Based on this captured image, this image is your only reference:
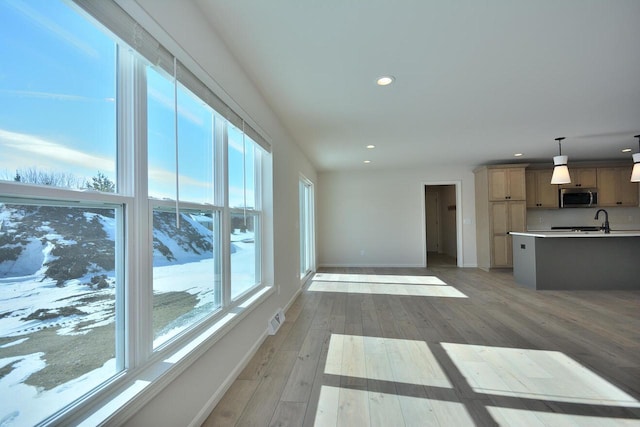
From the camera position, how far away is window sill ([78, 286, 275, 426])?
103 centimetres

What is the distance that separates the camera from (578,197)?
6.32 m

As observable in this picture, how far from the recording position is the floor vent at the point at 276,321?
2.95 metres

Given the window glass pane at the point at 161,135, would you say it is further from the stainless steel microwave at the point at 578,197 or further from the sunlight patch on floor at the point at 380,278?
the stainless steel microwave at the point at 578,197

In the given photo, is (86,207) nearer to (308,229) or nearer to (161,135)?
(161,135)

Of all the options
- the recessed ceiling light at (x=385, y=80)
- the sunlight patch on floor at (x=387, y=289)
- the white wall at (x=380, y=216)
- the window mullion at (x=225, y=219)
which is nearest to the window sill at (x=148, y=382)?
the window mullion at (x=225, y=219)

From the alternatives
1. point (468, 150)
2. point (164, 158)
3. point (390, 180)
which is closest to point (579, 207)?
point (468, 150)

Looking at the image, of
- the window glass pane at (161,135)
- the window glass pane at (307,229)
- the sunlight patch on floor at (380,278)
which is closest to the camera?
the window glass pane at (161,135)

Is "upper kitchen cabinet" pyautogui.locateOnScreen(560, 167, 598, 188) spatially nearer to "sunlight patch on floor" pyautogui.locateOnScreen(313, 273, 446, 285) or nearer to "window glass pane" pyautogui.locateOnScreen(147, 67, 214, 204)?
"sunlight patch on floor" pyautogui.locateOnScreen(313, 273, 446, 285)

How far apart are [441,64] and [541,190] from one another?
5655 mm

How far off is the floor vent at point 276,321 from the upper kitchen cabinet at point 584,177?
6.90m

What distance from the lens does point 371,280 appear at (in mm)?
5609

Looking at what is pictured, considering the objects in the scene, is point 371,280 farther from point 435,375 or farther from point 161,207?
point 161,207

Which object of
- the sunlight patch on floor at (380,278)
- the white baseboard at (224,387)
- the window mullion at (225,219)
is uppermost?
the window mullion at (225,219)

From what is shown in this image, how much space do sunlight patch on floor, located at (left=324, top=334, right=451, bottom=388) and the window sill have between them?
98cm
